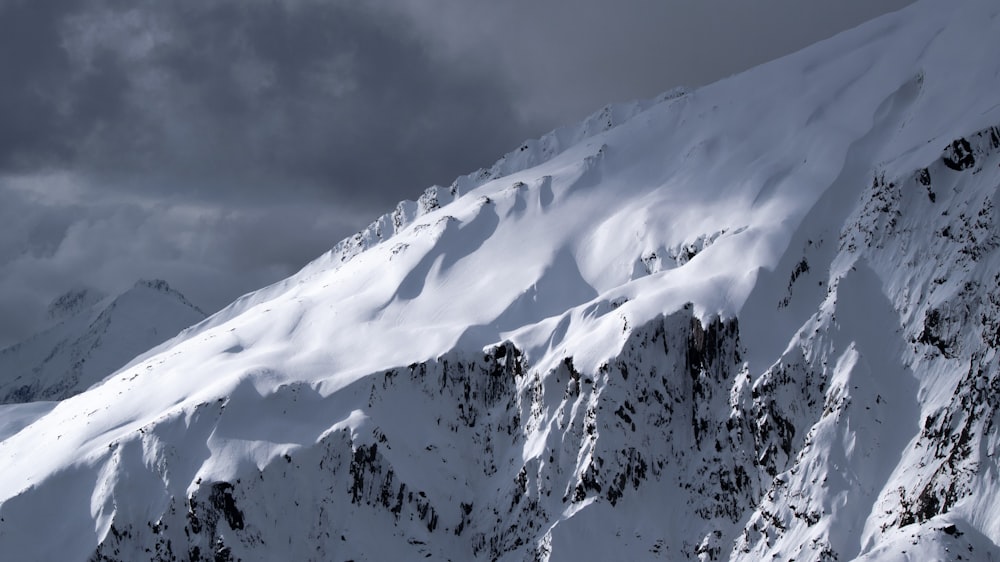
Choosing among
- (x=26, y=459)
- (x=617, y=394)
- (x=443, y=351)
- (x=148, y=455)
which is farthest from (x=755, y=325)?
(x=26, y=459)

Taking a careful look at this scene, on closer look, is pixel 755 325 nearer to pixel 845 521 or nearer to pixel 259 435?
pixel 845 521

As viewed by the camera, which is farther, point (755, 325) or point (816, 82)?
point (816, 82)

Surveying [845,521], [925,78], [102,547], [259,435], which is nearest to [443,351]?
[259,435]

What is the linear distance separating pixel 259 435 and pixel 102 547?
2131 cm

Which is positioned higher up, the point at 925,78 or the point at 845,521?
the point at 925,78

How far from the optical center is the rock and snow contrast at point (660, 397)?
10681 centimetres

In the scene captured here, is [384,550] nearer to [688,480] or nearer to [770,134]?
[688,480]

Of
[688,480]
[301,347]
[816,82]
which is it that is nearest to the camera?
[688,480]

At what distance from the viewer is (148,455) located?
5162 inches

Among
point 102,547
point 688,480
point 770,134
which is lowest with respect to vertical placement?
point 688,480

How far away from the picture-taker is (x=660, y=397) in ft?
402

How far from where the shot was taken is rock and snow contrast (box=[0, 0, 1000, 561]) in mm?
106812

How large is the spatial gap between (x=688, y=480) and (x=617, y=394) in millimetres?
12174

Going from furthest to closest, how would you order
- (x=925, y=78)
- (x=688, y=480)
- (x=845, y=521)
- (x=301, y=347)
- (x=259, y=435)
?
(x=301, y=347) < (x=925, y=78) < (x=259, y=435) < (x=688, y=480) < (x=845, y=521)
